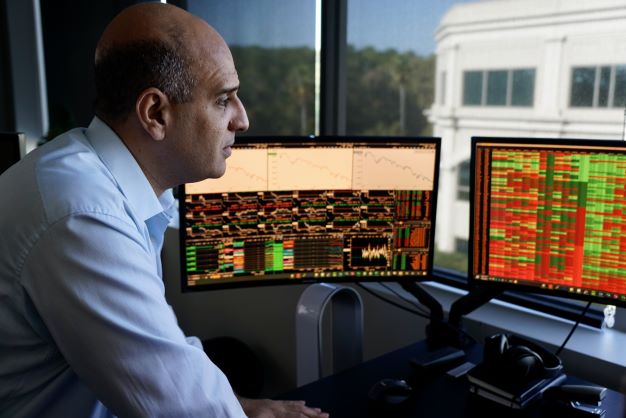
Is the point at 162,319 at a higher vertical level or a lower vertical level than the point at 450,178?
lower

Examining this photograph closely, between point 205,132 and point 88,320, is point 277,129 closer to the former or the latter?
point 205,132

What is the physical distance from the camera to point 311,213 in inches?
60.1

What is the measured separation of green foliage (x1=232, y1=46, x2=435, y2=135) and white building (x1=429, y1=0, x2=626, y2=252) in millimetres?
100

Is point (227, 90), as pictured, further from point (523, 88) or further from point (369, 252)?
point (523, 88)

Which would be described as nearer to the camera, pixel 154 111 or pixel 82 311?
pixel 82 311

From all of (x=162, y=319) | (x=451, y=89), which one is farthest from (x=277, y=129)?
(x=162, y=319)

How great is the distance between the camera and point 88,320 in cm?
83

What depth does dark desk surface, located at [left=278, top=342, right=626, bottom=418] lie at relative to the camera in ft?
Result: 3.91

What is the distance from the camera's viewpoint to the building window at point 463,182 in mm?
1955

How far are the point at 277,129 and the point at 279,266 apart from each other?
1.31 metres

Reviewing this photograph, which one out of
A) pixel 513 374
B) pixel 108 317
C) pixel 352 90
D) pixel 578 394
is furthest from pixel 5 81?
pixel 578 394

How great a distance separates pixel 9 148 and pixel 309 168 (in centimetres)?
99

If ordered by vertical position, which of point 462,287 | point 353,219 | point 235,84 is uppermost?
point 235,84

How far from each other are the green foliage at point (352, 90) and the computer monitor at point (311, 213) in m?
0.65
